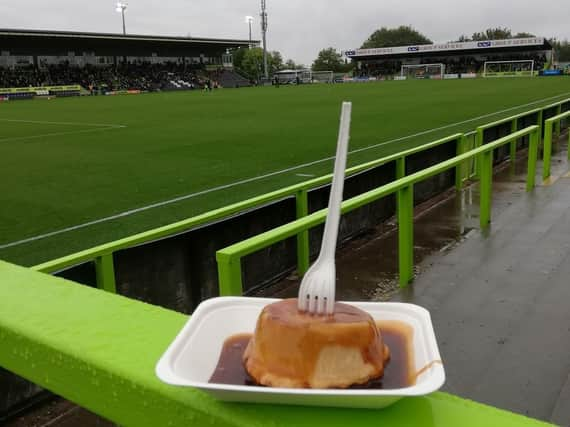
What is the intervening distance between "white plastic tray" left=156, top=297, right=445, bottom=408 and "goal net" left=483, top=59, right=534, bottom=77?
6123 centimetres

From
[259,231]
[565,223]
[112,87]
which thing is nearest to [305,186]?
[259,231]

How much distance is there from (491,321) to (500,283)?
0.72 metres

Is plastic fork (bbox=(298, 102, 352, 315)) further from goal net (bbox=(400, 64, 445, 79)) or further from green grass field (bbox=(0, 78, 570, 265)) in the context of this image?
goal net (bbox=(400, 64, 445, 79))

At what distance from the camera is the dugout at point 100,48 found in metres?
50.8

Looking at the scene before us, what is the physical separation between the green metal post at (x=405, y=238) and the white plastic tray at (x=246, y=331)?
3314mm

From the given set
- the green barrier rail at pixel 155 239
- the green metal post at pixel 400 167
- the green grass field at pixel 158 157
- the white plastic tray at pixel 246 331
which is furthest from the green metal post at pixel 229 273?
the green metal post at pixel 400 167

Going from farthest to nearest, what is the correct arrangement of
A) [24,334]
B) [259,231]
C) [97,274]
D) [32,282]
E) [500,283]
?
[259,231] → [500,283] → [97,274] → [32,282] → [24,334]

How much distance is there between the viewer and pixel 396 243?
5.73 meters

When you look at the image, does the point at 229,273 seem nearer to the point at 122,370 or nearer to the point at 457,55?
the point at 122,370

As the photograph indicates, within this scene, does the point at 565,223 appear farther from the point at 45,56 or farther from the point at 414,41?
the point at 414,41

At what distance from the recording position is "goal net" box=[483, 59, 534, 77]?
57969 mm

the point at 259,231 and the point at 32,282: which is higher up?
the point at 32,282

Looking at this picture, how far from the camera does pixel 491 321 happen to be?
3730 millimetres

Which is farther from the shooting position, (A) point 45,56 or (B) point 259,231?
(A) point 45,56
